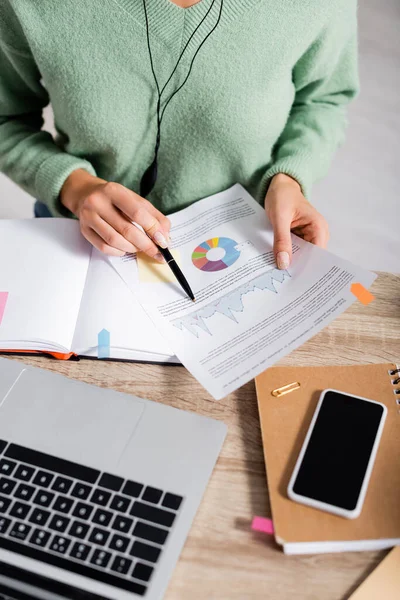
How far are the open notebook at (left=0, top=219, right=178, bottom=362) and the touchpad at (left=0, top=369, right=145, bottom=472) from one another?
0.16 feet

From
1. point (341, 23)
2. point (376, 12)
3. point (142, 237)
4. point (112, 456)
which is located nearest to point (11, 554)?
point (112, 456)

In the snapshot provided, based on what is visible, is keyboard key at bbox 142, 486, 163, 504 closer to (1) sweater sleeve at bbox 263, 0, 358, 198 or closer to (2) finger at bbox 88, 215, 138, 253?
(2) finger at bbox 88, 215, 138, 253

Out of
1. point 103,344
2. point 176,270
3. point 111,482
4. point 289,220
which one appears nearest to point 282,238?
point 289,220

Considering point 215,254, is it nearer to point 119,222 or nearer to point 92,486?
point 119,222

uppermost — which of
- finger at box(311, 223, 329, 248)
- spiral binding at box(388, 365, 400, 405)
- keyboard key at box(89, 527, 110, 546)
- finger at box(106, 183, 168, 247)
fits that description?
finger at box(106, 183, 168, 247)

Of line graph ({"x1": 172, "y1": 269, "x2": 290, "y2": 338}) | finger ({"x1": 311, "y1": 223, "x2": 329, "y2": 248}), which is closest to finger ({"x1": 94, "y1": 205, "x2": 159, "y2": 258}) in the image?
line graph ({"x1": 172, "y1": 269, "x2": 290, "y2": 338})

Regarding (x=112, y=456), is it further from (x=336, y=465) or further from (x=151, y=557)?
(x=336, y=465)

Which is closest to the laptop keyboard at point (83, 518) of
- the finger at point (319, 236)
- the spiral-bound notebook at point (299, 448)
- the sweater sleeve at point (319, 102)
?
the spiral-bound notebook at point (299, 448)

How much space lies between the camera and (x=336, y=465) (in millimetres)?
515

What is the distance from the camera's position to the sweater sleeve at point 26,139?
2.63ft

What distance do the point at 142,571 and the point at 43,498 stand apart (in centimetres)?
12

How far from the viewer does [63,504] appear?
0.50 metres

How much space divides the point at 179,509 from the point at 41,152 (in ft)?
1.98

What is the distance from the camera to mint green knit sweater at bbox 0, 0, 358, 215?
0.72 m
